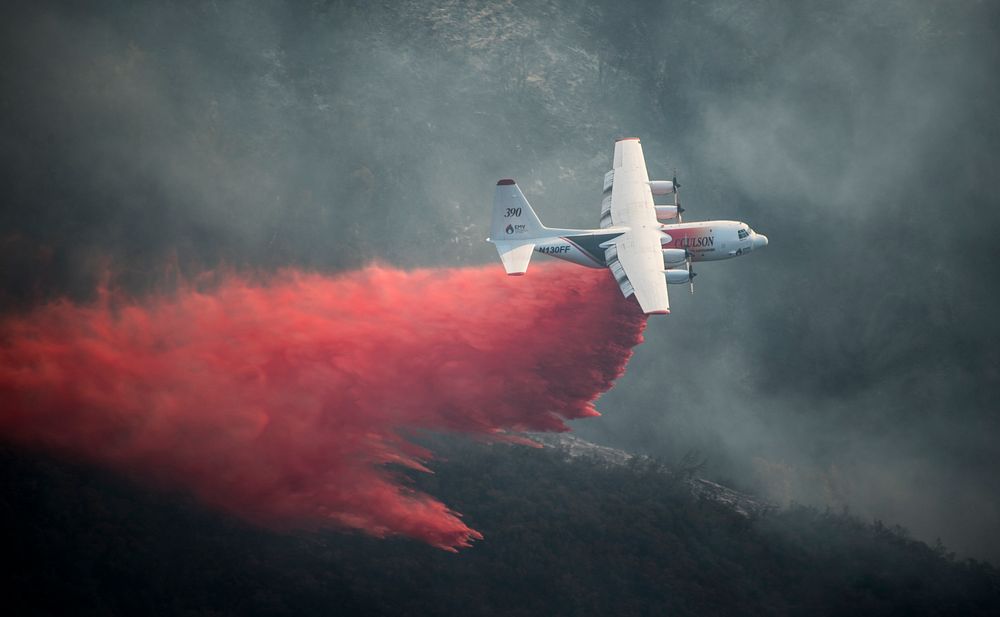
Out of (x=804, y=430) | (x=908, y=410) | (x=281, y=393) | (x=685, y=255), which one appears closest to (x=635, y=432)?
(x=804, y=430)

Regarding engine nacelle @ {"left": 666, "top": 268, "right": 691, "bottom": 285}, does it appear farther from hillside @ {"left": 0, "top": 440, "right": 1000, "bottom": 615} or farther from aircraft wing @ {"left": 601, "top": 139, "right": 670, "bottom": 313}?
hillside @ {"left": 0, "top": 440, "right": 1000, "bottom": 615}

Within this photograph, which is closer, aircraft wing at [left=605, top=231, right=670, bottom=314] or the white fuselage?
aircraft wing at [left=605, top=231, right=670, bottom=314]

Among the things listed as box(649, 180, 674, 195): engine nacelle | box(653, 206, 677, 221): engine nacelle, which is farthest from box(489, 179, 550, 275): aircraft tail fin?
box(649, 180, 674, 195): engine nacelle

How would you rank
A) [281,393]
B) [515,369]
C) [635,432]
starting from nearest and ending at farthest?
[281,393] → [515,369] → [635,432]

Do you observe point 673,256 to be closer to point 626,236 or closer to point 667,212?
point 626,236

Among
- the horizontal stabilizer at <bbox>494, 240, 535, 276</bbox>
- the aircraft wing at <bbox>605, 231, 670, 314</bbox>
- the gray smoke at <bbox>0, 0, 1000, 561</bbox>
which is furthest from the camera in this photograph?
the gray smoke at <bbox>0, 0, 1000, 561</bbox>

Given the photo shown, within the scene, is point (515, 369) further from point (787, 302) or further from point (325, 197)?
point (787, 302)
